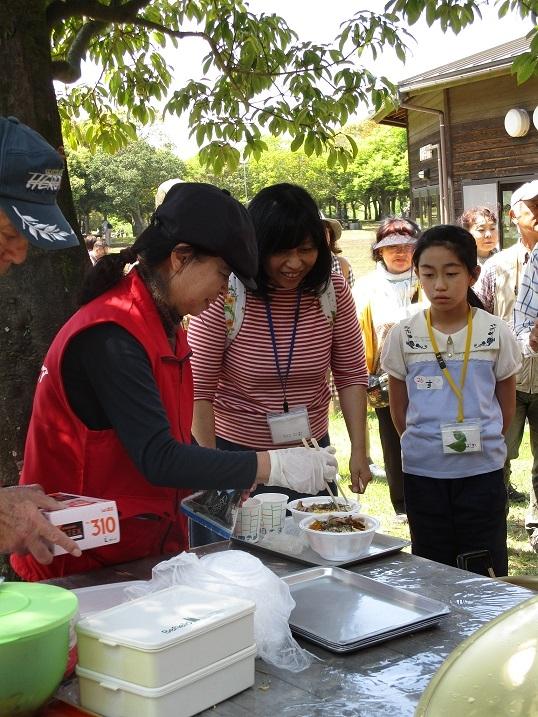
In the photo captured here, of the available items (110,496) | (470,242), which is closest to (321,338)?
(470,242)

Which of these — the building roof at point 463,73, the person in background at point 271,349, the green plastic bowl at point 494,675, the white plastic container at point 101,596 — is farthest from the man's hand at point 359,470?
the building roof at point 463,73

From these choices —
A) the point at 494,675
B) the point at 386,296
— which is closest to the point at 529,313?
the point at 386,296

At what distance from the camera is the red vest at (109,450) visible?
1.82 metres

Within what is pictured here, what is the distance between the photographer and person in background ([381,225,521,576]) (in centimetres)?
285

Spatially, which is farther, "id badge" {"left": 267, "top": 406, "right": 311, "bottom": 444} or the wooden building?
the wooden building

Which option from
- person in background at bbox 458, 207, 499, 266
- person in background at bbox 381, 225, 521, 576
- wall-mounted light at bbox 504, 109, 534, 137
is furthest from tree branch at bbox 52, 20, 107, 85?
wall-mounted light at bbox 504, 109, 534, 137

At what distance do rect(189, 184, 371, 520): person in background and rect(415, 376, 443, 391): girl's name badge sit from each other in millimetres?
382

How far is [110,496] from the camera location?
1857mm

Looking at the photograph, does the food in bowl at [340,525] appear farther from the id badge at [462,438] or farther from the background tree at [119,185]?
the background tree at [119,185]

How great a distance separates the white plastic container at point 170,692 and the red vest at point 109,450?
629mm

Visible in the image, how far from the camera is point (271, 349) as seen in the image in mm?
2648

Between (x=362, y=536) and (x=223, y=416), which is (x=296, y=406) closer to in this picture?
(x=223, y=416)

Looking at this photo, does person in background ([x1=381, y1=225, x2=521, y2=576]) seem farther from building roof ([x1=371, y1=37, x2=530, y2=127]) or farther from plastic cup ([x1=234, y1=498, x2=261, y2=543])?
building roof ([x1=371, y1=37, x2=530, y2=127])

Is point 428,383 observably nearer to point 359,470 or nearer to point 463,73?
point 359,470
